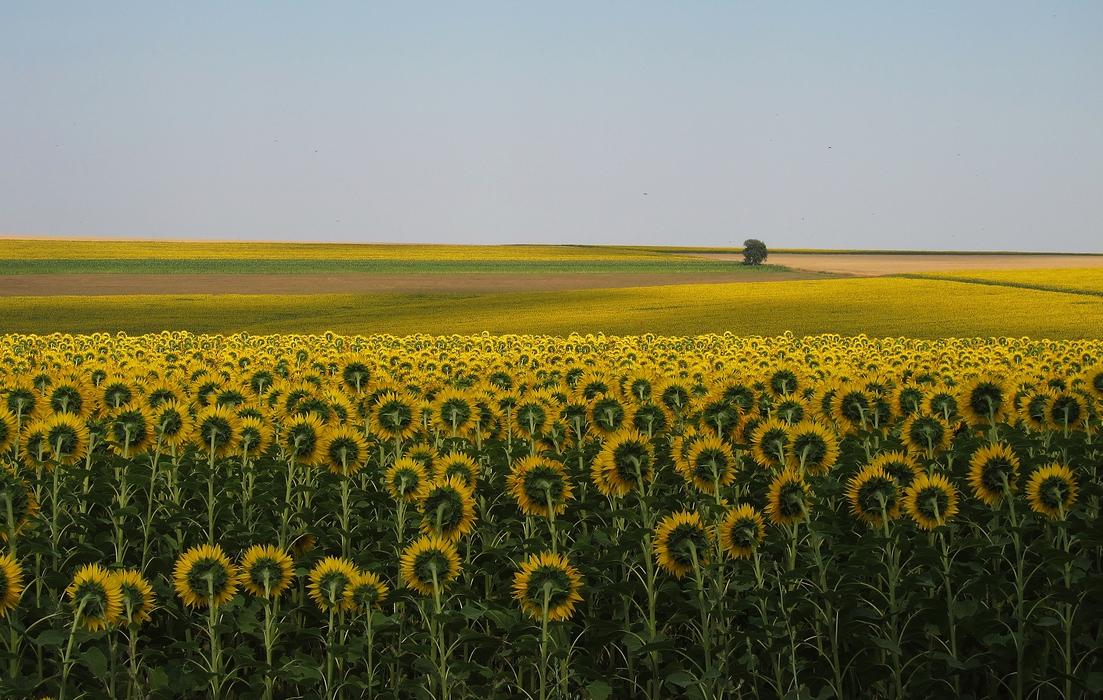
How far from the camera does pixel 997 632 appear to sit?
224 inches

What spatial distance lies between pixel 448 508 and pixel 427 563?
0.36 metres

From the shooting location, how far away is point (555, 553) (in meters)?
5.25

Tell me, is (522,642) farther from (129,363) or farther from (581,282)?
(581,282)

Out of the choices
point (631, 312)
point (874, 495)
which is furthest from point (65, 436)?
point (631, 312)

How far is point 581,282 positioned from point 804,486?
62.2 m

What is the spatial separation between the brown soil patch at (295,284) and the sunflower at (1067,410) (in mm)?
52169

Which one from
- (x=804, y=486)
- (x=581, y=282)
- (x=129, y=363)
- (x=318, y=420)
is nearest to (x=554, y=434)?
(x=318, y=420)

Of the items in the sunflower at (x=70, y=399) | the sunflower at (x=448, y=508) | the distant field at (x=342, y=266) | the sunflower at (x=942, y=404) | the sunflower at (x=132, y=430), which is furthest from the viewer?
the distant field at (x=342, y=266)

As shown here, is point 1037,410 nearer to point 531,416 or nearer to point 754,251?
point 531,416

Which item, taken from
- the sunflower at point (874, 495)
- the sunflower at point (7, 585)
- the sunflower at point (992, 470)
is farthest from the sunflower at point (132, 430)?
the sunflower at point (992, 470)

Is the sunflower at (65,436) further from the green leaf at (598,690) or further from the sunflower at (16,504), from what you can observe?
the green leaf at (598,690)

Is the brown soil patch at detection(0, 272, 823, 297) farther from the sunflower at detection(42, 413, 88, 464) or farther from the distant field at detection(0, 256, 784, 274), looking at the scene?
the sunflower at detection(42, 413, 88, 464)

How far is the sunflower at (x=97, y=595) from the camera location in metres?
4.74

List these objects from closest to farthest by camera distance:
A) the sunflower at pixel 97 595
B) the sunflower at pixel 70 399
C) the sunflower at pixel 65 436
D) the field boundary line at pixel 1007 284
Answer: the sunflower at pixel 97 595 → the sunflower at pixel 65 436 → the sunflower at pixel 70 399 → the field boundary line at pixel 1007 284
